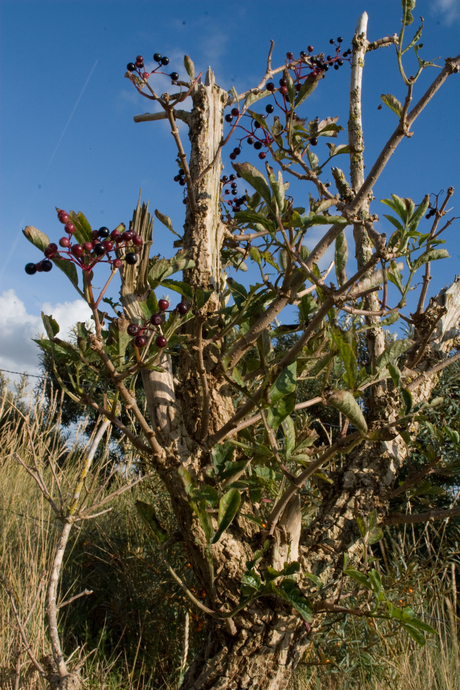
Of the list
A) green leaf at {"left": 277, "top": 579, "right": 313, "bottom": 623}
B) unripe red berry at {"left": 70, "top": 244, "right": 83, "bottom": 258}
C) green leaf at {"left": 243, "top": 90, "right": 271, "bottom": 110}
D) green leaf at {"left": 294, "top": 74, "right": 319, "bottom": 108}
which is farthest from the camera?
green leaf at {"left": 243, "top": 90, "right": 271, "bottom": 110}

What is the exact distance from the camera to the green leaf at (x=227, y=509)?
900mm

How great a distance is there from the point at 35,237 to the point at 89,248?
0.12 metres

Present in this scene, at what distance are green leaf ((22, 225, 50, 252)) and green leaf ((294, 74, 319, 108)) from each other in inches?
27.2

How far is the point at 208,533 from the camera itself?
923 mm

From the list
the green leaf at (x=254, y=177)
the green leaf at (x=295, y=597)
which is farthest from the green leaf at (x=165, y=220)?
the green leaf at (x=295, y=597)

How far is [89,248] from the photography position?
2.27 feet

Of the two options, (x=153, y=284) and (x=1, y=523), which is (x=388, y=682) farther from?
(x=1, y=523)

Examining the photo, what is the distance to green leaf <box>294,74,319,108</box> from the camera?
1.08 m

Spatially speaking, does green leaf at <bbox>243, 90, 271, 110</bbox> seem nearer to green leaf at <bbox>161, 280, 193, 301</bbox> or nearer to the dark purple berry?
green leaf at <bbox>161, 280, 193, 301</bbox>

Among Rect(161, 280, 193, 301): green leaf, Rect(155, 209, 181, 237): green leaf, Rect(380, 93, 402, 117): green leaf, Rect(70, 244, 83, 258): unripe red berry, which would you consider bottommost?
Rect(70, 244, 83, 258): unripe red berry

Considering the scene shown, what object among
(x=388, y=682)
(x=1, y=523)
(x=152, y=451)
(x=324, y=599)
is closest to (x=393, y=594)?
(x=388, y=682)

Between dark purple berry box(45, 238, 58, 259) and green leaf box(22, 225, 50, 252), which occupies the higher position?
green leaf box(22, 225, 50, 252)

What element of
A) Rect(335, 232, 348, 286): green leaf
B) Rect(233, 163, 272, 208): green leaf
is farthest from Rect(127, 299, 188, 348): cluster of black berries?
Rect(335, 232, 348, 286): green leaf

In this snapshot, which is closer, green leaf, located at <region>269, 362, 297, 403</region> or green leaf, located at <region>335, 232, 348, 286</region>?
green leaf, located at <region>269, 362, 297, 403</region>
